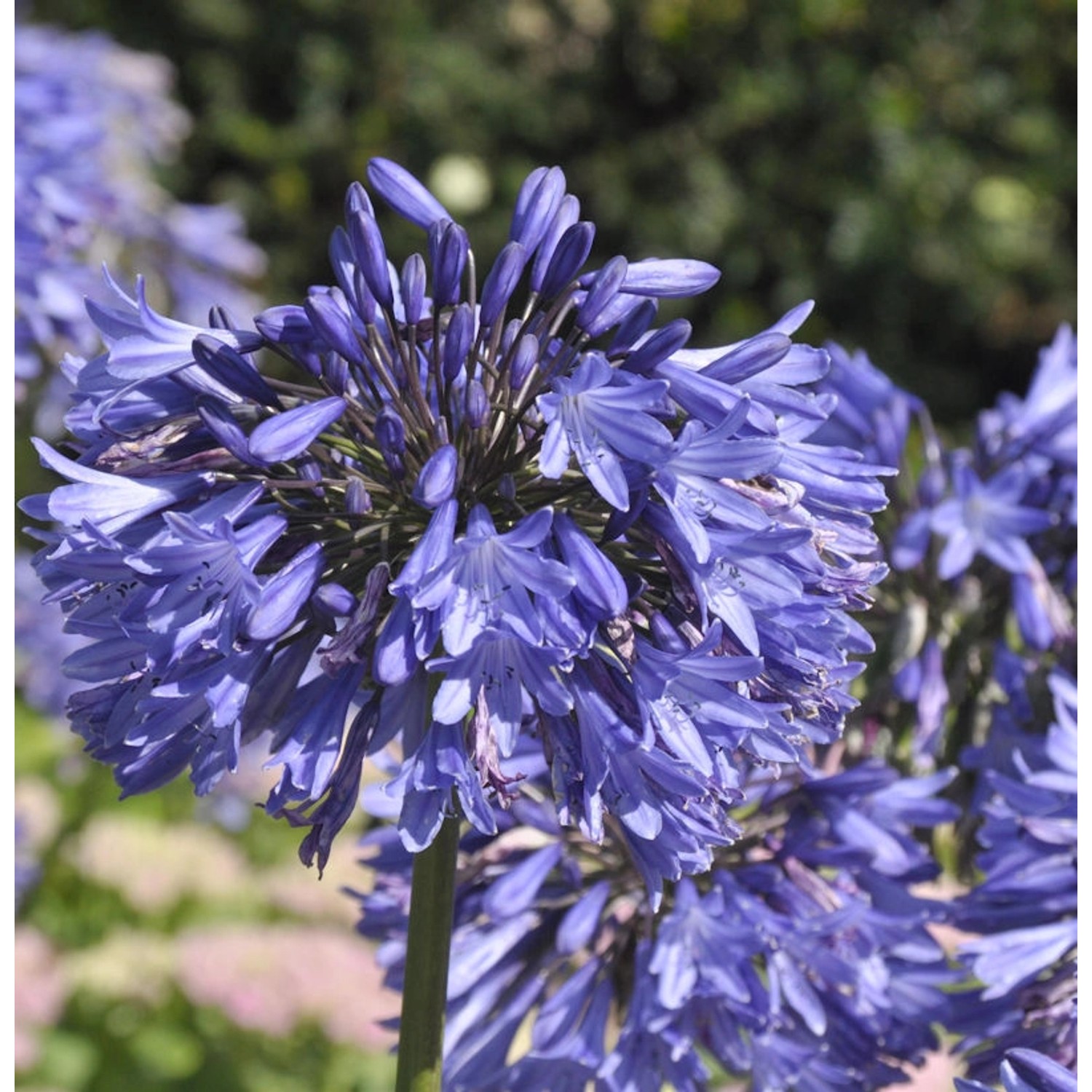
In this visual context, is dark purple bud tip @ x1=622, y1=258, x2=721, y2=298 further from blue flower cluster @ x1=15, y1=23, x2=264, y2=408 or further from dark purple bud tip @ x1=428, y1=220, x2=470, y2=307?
blue flower cluster @ x1=15, y1=23, x2=264, y2=408

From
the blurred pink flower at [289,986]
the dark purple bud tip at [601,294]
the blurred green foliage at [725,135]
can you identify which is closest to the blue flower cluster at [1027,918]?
the dark purple bud tip at [601,294]

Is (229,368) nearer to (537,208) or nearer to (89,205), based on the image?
(537,208)

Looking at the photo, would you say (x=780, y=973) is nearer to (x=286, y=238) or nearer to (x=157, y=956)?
(x=157, y=956)

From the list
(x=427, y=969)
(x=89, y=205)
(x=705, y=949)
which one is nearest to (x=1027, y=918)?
(x=705, y=949)

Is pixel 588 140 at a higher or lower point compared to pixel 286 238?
higher

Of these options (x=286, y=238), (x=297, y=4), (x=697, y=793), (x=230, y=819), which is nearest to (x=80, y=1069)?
(x=230, y=819)

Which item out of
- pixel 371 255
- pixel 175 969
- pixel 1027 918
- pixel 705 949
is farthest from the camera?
pixel 175 969
